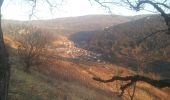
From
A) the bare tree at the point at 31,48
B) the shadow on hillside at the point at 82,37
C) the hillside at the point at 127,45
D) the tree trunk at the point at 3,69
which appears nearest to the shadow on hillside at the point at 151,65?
the hillside at the point at 127,45

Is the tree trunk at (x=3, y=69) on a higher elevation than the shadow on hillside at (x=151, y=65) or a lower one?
higher

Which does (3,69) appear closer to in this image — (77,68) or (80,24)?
(77,68)

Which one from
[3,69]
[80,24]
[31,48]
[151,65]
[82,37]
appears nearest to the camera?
[3,69]

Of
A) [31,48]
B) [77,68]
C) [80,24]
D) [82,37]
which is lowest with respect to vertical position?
[80,24]

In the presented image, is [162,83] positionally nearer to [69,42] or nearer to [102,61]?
[102,61]

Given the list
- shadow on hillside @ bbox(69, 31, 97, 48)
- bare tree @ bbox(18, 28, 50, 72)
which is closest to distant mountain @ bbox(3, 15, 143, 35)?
shadow on hillside @ bbox(69, 31, 97, 48)

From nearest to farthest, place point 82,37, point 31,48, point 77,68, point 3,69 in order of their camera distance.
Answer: point 3,69 < point 31,48 < point 77,68 < point 82,37

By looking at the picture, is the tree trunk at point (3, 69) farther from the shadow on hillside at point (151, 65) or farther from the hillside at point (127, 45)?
the shadow on hillside at point (151, 65)

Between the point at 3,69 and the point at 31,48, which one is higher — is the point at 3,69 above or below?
above

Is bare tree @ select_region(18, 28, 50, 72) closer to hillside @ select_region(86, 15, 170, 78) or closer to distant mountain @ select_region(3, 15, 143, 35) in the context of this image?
hillside @ select_region(86, 15, 170, 78)

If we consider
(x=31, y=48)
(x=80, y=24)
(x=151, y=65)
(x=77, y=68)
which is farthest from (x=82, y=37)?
(x=31, y=48)

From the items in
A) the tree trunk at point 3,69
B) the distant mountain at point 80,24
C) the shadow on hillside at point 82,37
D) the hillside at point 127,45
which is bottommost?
the distant mountain at point 80,24

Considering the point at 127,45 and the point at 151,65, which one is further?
the point at 127,45

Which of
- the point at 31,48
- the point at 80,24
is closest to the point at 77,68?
the point at 31,48
